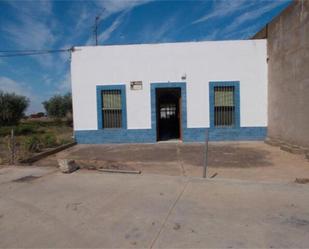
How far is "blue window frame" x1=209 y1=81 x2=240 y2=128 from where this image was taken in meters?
13.3

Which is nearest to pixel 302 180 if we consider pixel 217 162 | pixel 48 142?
pixel 217 162

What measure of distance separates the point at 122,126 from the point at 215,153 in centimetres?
554

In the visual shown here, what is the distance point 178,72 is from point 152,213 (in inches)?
402

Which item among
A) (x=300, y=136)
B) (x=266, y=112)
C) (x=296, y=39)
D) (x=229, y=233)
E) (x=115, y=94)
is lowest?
(x=229, y=233)

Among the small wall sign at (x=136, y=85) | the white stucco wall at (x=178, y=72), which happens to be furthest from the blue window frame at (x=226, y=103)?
the small wall sign at (x=136, y=85)

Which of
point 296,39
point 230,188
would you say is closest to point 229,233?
point 230,188

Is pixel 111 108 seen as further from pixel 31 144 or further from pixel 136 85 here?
pixel 31 144

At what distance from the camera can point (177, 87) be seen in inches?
533

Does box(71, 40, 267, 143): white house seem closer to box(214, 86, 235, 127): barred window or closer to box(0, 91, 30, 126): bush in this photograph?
box(214, 86, 235, 127): barred window

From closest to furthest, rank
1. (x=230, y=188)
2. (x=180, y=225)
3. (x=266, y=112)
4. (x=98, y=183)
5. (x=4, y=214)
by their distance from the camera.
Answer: (x=180, y=225), (x=4, y=214), (x=230, y=188), (x=98, y=183), (x=266, y=112)

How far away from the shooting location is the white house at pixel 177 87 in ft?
43.7

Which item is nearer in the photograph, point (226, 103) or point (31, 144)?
point (31, 144)

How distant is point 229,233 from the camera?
11.2 ft

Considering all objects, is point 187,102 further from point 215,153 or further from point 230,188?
point 230,188
